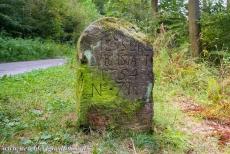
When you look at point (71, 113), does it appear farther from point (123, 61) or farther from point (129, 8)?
point (129, 8)

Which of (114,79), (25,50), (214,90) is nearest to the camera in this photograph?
(114,79)

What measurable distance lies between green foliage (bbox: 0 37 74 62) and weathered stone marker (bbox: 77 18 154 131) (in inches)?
494

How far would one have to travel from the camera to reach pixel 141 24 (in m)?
17.2

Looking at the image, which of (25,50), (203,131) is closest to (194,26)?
(25,50)

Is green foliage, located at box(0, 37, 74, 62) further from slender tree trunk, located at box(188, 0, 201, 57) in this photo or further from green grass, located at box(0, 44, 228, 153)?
slender tree trunk, located at box(188, 0, 201, 57)

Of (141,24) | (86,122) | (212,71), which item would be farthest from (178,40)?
(86,122)

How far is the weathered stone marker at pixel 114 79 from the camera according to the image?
645cm

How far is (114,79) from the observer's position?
649 cm

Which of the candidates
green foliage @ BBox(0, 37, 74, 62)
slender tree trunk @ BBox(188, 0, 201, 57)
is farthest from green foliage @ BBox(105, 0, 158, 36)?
slender tree trunk @ BBox(188, 0, 201, 57)

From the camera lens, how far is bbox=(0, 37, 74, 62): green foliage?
19039mm

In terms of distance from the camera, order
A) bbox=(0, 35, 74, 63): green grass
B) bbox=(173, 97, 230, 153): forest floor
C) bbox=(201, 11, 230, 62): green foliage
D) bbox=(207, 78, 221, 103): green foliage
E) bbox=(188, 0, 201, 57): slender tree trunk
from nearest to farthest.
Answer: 1. bbox=(173, 97, 230, 153): forest floor
2. bbox=(207, 78, 221, 103): green foliage
3. bbox=(201, 11, 230, 62): green foliage
4. bbox=(188, 0, 201, 57): slender tree trunk
5. bbox=(0, 35, 74, 63): green grass

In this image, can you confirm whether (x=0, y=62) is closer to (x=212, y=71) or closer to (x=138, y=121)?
(x=212, y=71)

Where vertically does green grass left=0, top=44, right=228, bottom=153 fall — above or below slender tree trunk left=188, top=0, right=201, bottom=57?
below

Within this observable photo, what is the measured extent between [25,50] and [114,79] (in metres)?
14.6
